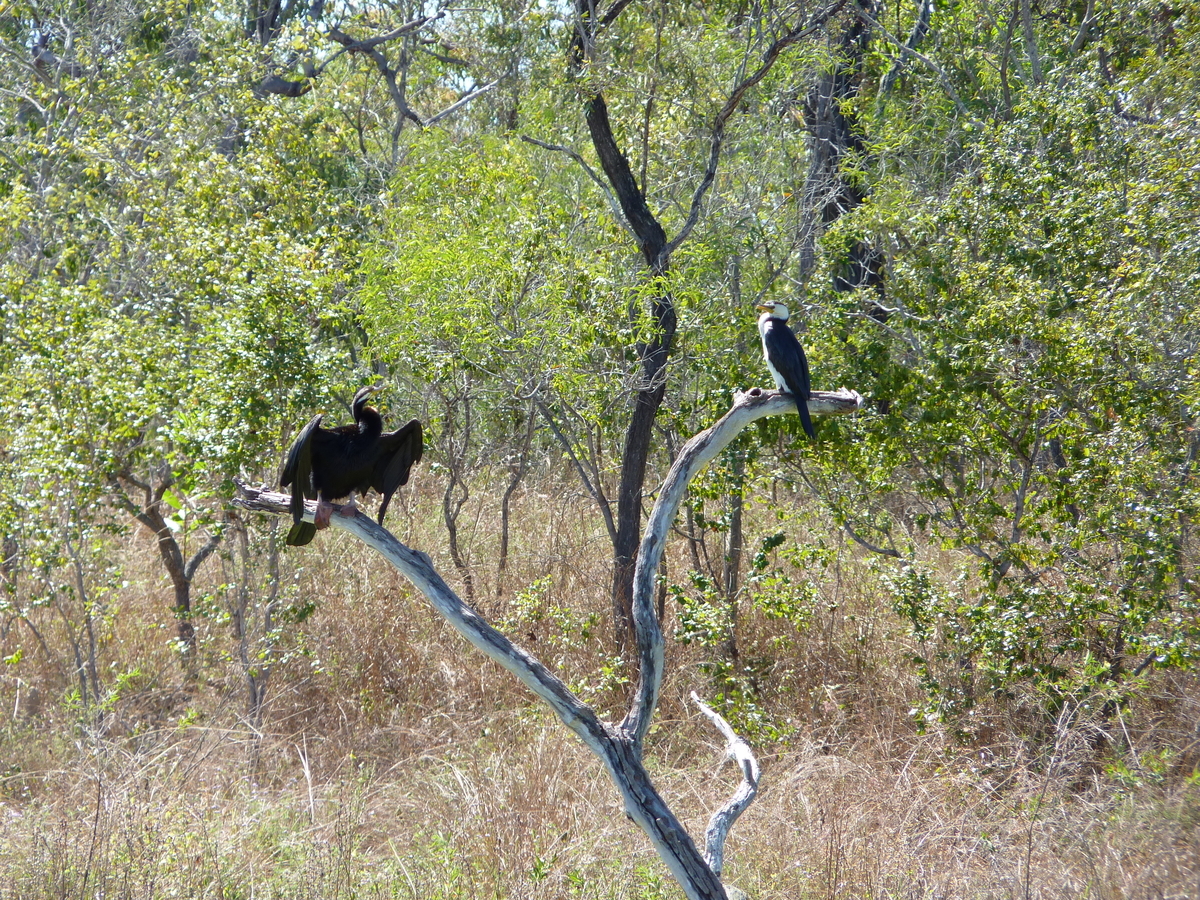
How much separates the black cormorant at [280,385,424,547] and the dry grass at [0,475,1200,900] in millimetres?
1632

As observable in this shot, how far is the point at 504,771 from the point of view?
5.22m

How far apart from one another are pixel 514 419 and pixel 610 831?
430cm

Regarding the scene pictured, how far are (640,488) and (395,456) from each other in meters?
2.39

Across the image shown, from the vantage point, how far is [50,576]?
246 inches

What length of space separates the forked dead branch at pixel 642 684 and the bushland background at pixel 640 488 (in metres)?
1.24

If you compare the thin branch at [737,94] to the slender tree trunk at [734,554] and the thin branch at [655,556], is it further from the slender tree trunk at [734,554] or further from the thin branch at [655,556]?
the thin branch at [655,556]

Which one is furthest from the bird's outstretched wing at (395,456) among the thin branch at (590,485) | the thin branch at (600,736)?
the thin branch at (590,485)

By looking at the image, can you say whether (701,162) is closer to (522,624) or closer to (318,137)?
(522,624)

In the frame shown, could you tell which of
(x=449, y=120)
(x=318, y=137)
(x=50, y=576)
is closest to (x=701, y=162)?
(x=318, y=137)

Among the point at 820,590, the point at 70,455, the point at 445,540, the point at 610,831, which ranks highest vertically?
the point at 70,455

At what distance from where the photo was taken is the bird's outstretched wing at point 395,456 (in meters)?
3.99

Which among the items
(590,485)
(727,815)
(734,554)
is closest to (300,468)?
(727,815)

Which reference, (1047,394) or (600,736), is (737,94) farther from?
(600,736)

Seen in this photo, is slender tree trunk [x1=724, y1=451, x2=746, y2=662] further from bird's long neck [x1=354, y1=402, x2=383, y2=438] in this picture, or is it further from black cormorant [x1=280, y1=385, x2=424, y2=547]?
bird's long neck [x1=354, y1=402, x2=383, y2=438]
